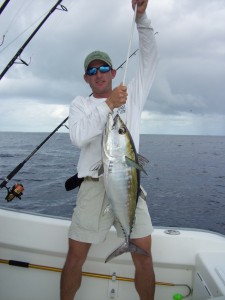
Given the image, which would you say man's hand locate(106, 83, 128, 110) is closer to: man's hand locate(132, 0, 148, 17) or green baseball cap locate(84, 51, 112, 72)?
green baseball cap locate(84, 51, 112, 72)

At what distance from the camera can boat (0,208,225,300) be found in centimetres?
320

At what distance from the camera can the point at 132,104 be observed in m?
2.92

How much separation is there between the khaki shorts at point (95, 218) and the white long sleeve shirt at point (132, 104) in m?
0.16

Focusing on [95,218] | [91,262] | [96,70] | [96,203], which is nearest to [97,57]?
[96,70]

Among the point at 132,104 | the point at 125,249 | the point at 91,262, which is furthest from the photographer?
the point at 91,262

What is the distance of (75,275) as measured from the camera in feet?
9.10

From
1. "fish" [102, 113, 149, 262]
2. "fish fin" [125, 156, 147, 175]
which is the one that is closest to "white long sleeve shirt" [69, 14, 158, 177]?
"fish" [102, 113, 149, 262]

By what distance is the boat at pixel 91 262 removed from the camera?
3.20 metres

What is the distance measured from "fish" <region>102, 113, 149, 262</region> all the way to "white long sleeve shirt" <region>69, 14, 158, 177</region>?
27 centimetres

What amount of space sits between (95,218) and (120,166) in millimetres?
699

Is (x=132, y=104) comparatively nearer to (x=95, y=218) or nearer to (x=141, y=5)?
(x=141, y=5)

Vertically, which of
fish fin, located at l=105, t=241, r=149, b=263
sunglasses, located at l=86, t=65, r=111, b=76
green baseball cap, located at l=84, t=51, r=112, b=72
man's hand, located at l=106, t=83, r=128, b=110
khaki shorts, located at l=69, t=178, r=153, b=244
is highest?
green baseball cap, located at l=84, t=51, r=112, b=72

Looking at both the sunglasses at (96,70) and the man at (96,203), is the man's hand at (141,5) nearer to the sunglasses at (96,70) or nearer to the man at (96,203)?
the man at (96,203)

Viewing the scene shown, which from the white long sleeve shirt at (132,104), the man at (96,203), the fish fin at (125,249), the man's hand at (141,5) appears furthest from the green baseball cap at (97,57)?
the fish fin at (125,249)
